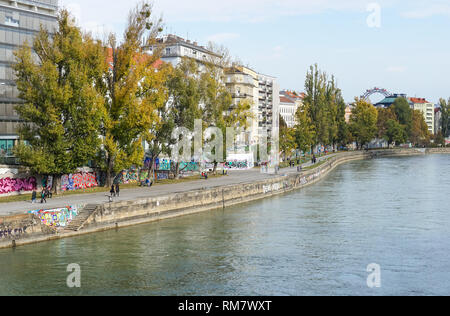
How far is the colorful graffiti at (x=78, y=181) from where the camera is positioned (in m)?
52.2

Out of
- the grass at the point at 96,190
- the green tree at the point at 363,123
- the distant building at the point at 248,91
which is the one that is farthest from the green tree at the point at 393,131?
the grass at the point at 96,190

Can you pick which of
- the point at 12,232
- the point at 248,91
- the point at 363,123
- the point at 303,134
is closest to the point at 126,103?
the point at 12,232

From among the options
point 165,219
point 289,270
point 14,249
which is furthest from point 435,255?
point 14,249

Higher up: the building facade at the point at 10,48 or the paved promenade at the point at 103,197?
the building facade at the point at 10,48

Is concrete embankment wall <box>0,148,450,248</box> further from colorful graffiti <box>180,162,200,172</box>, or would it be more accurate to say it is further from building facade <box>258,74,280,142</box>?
building facade <box>258,74,280,142</box>

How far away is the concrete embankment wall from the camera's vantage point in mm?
36281

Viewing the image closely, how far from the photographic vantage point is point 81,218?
40719 mm

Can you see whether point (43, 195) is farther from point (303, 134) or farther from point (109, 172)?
point (303, 134)

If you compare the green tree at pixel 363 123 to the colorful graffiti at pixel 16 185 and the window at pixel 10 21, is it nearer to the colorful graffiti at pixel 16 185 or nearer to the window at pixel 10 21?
the window at pixel 10 21

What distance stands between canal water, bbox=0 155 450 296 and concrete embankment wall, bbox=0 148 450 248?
1113 millimetres

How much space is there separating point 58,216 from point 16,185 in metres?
10.6

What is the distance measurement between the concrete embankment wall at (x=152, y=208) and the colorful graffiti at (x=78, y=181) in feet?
33.8
